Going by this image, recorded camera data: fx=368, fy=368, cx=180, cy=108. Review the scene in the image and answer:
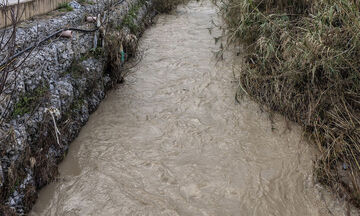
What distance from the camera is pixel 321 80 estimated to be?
4.10 metres

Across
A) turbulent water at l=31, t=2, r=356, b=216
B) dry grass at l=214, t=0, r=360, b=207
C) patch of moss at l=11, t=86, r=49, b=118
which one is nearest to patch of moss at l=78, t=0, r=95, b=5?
turbulent water at l=31, t=2, r=356, b=216

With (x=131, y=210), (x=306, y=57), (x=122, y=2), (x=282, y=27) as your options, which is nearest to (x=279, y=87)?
(x=306, y=57)

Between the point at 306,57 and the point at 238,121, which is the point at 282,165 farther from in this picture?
the point at 306,57

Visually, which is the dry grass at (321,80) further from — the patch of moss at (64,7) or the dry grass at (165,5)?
the dry grass at (165,5)

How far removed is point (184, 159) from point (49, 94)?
4.70 ft

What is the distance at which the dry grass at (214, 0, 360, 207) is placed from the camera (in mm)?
3434

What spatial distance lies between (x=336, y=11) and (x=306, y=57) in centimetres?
78

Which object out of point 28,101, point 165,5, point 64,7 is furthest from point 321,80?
point 165,5

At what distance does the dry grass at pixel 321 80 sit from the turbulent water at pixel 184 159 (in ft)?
0.64

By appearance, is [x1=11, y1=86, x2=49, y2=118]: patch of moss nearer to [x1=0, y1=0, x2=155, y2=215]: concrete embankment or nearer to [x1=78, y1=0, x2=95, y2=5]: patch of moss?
[x1=0, y1=0, x2=155, y2=215]: concrete embankment

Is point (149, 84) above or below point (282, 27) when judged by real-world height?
below

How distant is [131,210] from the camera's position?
307cm

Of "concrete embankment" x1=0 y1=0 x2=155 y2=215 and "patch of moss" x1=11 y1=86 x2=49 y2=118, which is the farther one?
"patch of moss" x1=11 y1=86 x2=49 y2=118

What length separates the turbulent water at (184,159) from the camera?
10.3 feet
